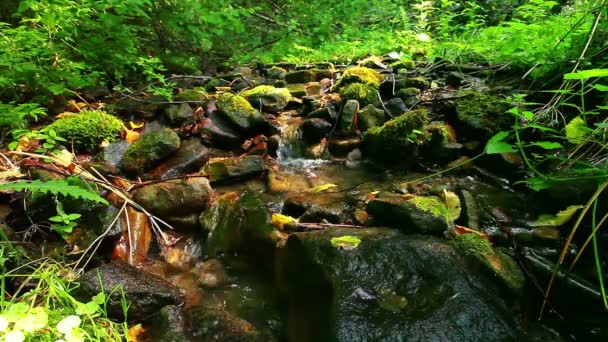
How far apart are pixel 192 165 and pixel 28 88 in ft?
6.27

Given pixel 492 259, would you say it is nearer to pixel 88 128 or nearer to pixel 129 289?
pixel 129 289

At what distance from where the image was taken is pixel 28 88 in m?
Answer: 3.88

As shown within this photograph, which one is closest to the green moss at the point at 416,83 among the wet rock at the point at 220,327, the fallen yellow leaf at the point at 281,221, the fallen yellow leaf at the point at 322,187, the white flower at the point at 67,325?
the fallen yellow leaf at the point at 322,187

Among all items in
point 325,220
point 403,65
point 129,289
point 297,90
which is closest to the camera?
point 129,289

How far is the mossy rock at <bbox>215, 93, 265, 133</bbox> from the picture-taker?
438 cm

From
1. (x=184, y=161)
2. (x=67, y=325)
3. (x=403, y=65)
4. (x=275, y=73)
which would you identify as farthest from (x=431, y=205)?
(x=275, y=73)

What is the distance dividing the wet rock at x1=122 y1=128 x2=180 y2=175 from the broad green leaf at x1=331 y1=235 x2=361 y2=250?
2.17 metres

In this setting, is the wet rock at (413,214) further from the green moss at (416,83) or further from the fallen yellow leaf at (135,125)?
the fallen yellow leaf at (135,125)

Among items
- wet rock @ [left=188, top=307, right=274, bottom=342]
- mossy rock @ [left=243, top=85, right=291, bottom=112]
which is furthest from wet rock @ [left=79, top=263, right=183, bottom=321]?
mossy rock @ [left=243, top=85, right=291, bottom=112]

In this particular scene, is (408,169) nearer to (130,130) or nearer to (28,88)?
(130,130)

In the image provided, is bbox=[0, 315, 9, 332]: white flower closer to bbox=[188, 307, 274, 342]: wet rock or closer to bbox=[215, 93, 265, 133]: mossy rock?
bbox=[188, 307, 274, 342]: wet rock

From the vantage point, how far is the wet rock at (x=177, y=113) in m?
4.41

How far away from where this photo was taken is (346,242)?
2.39m

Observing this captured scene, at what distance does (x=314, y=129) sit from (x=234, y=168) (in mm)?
1146
